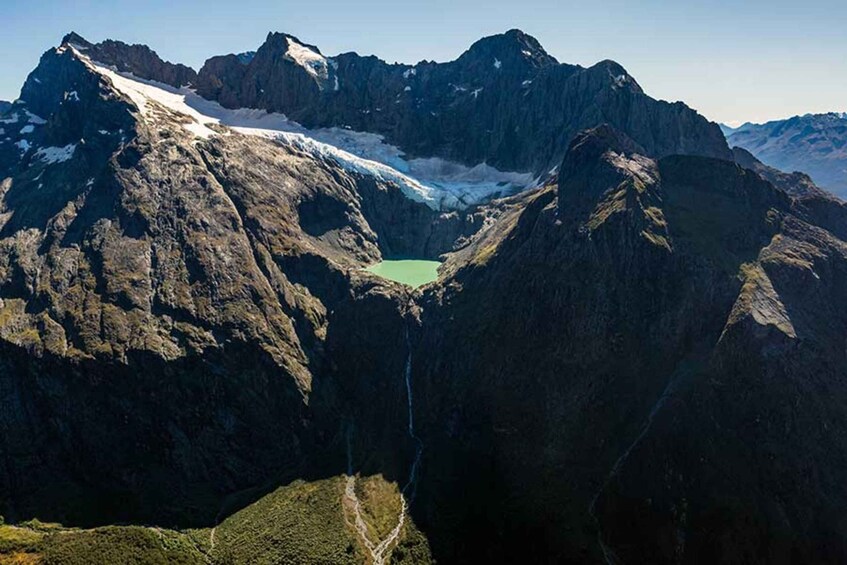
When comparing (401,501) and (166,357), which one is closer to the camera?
(401,501)

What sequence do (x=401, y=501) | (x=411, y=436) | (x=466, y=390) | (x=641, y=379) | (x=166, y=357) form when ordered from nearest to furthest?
(x=641, y=379) → (x=401, y=501) → (x=166, y=357) → (x=466, y=390) → (x=411, y=436)

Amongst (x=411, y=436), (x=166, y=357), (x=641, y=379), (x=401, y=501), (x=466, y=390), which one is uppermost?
(x=641, y=379)

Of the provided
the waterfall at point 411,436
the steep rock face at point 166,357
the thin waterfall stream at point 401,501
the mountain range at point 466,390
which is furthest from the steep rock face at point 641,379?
the steep rock face at point 166,357

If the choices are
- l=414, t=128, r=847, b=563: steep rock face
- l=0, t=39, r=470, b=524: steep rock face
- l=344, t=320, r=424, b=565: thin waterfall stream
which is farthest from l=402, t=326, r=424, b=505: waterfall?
l=0, t=39, r=470, b=524: steep rock face

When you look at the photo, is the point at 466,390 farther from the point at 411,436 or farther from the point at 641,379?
the point at 641,379

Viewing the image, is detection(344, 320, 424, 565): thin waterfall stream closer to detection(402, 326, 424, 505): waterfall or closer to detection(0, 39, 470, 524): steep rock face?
detection(402, 326, 424, 505): waterfall

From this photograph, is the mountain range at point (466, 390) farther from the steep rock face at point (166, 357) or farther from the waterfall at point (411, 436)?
the waterfall at point (411, 436)

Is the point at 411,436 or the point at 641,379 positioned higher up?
the point at 641,379

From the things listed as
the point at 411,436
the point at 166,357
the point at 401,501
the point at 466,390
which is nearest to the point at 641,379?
the point at 466,390
